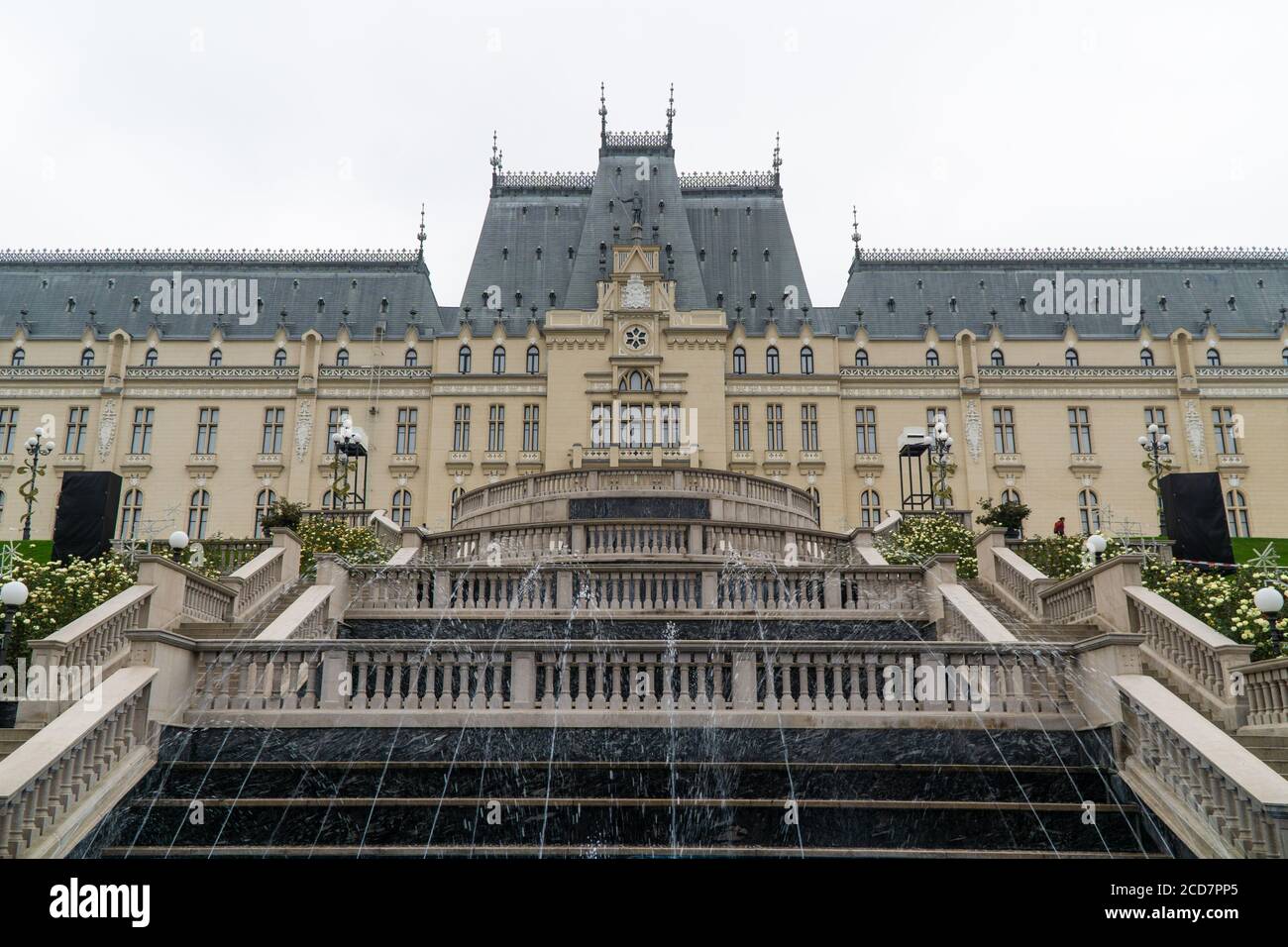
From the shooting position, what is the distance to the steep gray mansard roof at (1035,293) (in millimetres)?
61812

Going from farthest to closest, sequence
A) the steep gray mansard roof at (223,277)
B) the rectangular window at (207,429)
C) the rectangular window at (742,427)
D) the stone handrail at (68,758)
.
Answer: the steep gray mansard roof at (223,277)
the rectangular window at (207,429)
the rectangular window at (742,427)
the stone handrail at (68,758)

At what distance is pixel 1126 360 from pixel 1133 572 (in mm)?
48607

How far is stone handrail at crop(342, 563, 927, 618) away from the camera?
1964 centimetres

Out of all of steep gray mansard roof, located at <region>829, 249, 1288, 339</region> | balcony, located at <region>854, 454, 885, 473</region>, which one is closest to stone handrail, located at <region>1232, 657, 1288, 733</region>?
balcony, located at <region>854, 454, 885, 473</region>

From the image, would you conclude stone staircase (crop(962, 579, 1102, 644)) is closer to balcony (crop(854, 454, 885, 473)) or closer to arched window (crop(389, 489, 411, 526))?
balcony (crop(854, 454, 885, 473))

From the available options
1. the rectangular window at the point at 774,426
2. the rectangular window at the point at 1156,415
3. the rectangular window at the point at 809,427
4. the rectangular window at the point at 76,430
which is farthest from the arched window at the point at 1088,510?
the rectangular window at the point at 76,430

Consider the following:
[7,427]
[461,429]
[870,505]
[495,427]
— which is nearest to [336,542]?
[495,427]

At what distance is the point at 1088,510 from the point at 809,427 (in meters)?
→ 15.5

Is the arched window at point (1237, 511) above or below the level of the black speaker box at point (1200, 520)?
above

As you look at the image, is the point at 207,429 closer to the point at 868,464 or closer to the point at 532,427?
the point at 532,427

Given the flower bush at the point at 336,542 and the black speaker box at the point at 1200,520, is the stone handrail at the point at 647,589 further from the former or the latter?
the black speaker box at the point at 1200,520

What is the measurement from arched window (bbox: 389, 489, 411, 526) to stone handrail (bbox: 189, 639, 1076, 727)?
140 ft

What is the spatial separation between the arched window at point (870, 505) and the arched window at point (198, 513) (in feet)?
116
